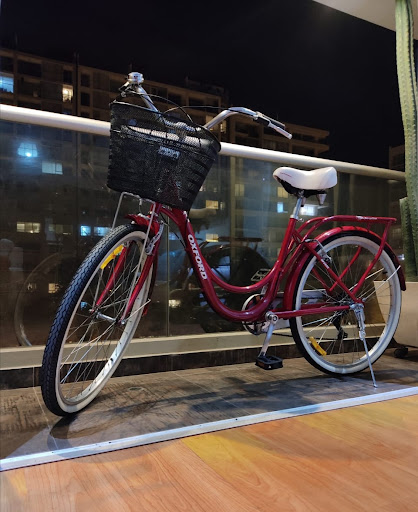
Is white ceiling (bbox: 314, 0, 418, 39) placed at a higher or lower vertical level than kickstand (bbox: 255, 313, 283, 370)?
higher

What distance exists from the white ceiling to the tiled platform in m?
2.04

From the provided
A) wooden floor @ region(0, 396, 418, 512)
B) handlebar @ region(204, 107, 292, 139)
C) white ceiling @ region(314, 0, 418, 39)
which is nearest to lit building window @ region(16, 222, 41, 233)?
handlebar @ region(204, 107, 292, 139)

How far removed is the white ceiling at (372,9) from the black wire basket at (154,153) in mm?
1692

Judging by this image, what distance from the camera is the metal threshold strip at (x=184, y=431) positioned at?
42.2 inches

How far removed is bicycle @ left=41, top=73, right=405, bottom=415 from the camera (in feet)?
4.16

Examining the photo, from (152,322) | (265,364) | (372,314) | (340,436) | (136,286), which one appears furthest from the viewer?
(372,314)

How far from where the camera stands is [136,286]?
1.49 m

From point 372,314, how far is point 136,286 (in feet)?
4.49

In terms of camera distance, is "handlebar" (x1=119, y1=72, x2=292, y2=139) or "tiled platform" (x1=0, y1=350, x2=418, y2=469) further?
"handlebar" (x1=119, y1=72, x2=292, y2=139)

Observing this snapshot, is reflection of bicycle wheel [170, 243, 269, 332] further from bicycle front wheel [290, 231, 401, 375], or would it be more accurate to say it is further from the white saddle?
the white saddle

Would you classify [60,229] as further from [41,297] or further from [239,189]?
[239,189]

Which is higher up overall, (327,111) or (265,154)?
(327,111)

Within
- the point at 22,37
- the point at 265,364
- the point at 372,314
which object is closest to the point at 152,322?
the point at 265,364

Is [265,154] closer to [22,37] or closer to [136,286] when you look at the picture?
[136,286]
